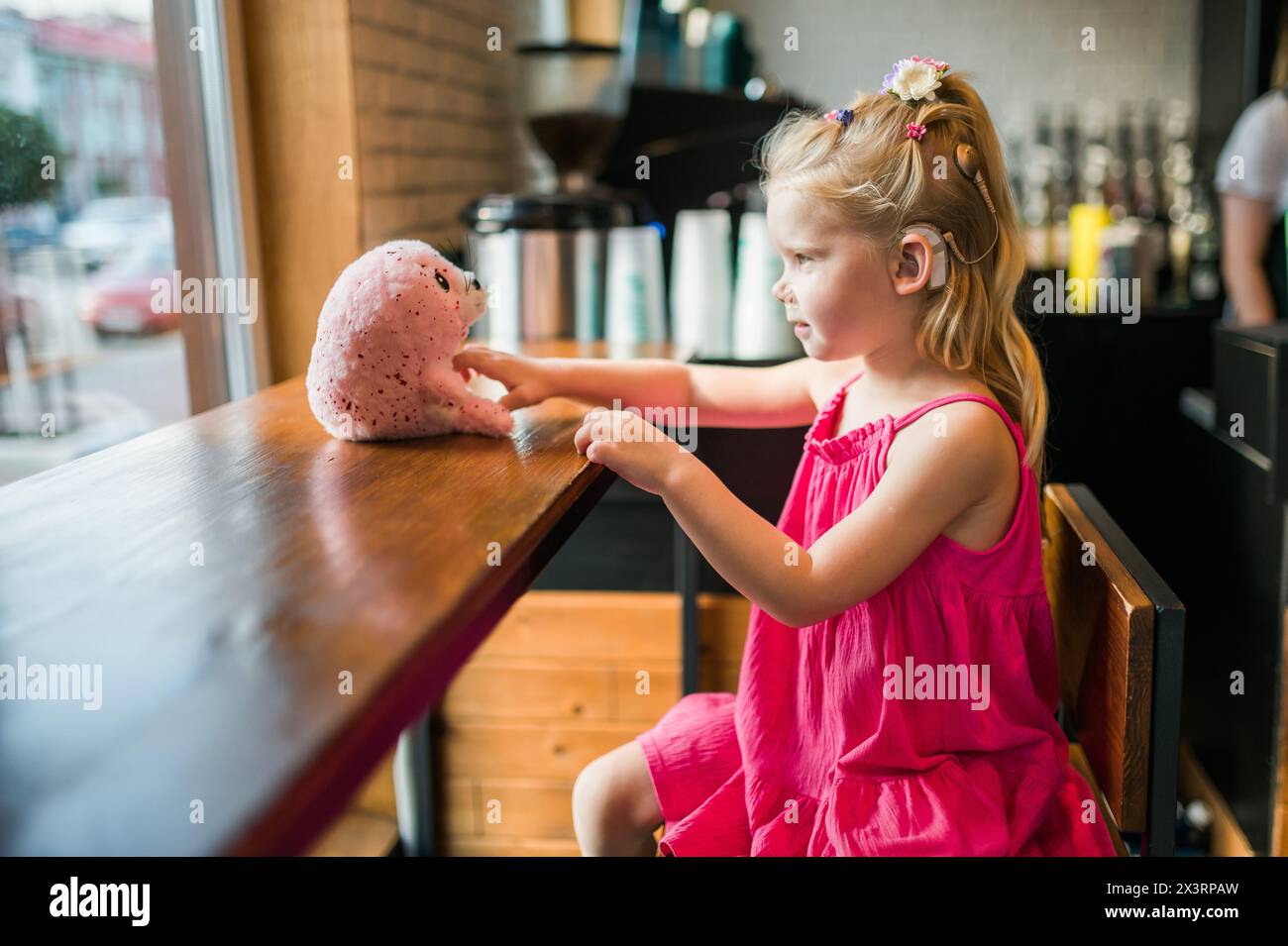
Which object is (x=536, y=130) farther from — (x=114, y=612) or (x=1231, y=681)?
(x=114, y=612)

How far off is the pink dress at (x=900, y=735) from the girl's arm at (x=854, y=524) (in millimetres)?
45

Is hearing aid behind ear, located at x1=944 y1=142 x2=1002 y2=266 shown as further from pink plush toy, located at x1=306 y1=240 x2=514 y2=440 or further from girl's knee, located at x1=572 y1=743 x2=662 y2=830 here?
girl's knee, located at x1=572 y1=743 x2=662 y2=830

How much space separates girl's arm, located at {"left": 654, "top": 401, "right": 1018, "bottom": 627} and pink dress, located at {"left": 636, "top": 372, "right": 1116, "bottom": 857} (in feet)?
0.15

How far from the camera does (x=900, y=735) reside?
978 millimetres

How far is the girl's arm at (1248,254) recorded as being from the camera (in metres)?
2.54

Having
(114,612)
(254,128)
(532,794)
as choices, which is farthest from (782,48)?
(114,612)

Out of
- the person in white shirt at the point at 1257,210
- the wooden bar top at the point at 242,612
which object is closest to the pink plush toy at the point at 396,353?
the wooden bar top at the point at 242,612

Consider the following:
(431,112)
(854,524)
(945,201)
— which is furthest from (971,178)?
(431,112)

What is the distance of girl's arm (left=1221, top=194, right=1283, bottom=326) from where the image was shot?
2539 mm

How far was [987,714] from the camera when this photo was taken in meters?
0.99

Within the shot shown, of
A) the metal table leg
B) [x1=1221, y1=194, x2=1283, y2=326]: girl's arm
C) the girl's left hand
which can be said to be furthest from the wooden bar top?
[x1=1221, y1=194, x2=1283, y2=326]: girl's arm

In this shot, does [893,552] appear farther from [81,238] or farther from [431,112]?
[431,112]

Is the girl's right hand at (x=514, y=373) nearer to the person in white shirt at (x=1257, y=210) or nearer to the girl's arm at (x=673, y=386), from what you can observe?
the girl's arm at (x=673, y=386)

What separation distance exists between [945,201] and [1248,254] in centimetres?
187
